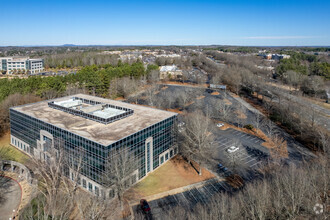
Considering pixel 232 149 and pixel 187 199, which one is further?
pixel 232 149

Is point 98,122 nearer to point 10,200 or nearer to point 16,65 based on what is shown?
point 10,200

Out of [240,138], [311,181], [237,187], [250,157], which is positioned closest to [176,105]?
[240,138]

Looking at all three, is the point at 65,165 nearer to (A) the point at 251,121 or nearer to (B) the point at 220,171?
(B) the point at 220,171

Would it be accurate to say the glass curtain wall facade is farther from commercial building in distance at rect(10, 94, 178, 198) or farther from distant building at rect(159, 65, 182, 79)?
distant building at rect(159, 65, 182, 79)

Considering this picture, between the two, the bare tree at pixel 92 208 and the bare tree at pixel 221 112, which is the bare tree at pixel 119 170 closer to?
the bare tree at pixel 92 208

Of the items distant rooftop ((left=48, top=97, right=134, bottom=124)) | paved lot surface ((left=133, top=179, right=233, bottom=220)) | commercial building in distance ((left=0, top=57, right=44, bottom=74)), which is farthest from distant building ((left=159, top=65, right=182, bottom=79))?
commercial building in distance ((left=0, top=57, right=44, bottom=74))

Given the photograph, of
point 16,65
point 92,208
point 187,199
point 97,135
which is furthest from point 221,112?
point 16,65

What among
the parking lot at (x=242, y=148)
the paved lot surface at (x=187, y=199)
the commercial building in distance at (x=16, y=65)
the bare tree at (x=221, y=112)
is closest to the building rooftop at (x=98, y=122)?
the paved lot surface at (x=187, y=199)
